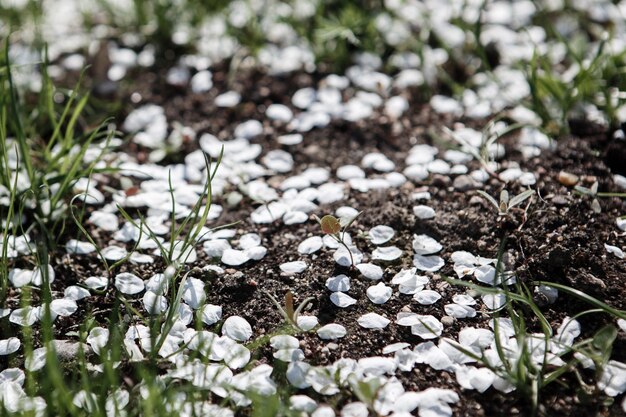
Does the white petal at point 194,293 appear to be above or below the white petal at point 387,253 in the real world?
below

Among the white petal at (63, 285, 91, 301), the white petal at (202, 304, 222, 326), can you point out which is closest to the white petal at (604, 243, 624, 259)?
the white petal at (202, 304, 222, 326)

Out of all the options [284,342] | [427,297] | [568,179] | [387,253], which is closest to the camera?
[284,342]

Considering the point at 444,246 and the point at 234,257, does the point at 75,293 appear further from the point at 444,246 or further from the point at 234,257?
the point at 444,246

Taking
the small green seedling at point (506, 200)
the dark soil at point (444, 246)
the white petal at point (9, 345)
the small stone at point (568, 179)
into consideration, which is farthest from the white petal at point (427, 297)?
the white petal at point (9, 345)

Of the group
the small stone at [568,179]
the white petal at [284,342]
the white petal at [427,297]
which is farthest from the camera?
the small stone at [568,179]

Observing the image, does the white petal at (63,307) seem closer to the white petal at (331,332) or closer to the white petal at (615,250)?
the white petal at (331,332)

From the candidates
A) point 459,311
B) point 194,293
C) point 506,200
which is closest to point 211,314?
point 194,293

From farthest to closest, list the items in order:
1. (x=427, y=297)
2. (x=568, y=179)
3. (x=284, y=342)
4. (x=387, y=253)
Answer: (x=568, y=179), (x=387, y=253), (x=427, y=297), (x=284, y=342)

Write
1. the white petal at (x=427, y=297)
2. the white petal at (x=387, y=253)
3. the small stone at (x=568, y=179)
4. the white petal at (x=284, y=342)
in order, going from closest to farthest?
the white petal at (x=284, y=342), the white petal at (x=427, y=297), the white petal at (x=387, y=253), the small stone at (x=568, y=179)

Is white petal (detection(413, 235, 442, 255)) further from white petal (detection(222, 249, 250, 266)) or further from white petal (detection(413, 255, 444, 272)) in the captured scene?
white petal (detection(222, 249, 250, 266))

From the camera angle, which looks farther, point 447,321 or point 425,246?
point 425,246
